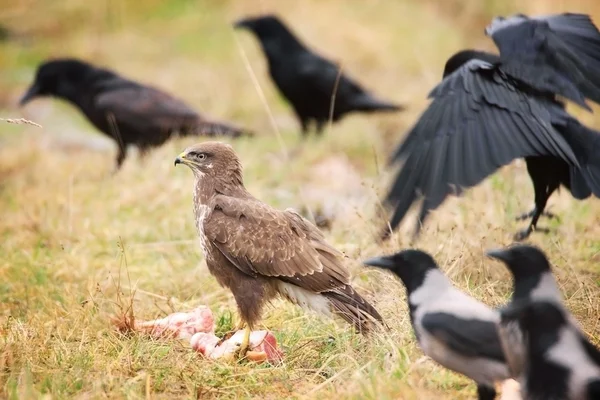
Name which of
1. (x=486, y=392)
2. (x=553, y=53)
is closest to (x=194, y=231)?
(x=553, y=53)

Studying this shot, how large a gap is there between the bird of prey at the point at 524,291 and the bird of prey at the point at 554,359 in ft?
0.07

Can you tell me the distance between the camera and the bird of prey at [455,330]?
10.8 ft

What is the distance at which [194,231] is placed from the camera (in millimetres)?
6512

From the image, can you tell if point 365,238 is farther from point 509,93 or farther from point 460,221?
point 509,93

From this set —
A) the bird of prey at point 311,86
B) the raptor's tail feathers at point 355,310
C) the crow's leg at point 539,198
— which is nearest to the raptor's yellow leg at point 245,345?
the raptor's tail feathers at point 355,310

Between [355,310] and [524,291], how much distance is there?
122 cm

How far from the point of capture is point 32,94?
9117mm

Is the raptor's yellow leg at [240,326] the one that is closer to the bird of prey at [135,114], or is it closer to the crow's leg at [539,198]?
the crow's leg at [539,198]

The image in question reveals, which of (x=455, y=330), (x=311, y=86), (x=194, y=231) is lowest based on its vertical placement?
(x=311, y=86)

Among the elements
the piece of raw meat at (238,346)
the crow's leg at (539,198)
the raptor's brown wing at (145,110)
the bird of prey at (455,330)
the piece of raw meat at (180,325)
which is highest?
the bird of prey at (455,330)

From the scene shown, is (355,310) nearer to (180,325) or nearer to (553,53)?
(180,325)

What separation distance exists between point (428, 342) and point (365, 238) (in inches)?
92.0

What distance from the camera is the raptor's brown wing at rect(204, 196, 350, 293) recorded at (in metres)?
4.54

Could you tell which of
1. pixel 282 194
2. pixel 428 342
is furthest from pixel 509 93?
pixel 282 194
